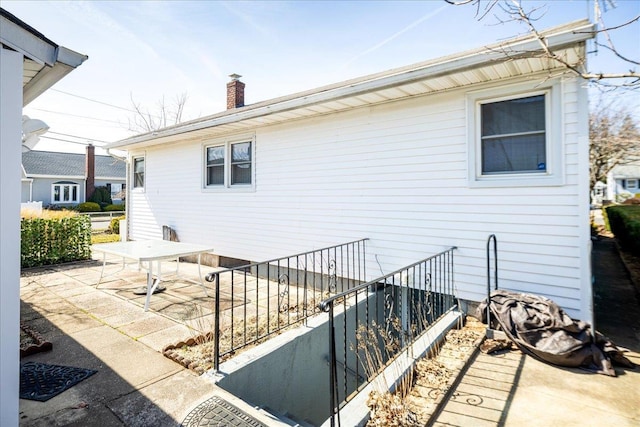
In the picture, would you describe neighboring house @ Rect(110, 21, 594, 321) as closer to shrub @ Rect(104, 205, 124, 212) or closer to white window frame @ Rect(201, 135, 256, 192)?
white window frame @ Rect(201, 135, 256, 192)

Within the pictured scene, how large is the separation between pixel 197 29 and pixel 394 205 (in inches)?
294

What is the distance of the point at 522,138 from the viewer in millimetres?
4281

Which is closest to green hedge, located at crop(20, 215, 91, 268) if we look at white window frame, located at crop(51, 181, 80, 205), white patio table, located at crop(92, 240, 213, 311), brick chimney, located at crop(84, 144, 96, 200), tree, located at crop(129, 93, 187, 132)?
white patio table, located at crop(92, 240, 213, 311)

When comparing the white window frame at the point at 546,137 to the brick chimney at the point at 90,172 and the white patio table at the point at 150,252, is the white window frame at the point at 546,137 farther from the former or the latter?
the brick chimney at the point at 90,172

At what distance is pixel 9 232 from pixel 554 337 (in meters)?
4.67

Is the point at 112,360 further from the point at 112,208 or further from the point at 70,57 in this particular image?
the point at 112,208

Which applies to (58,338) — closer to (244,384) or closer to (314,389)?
(244,384)

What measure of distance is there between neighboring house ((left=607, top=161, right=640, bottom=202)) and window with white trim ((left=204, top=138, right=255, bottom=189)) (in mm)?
38320

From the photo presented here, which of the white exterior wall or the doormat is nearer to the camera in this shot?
the doormat

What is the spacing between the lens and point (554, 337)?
11.0 ft

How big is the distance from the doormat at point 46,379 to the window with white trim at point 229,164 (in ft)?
15.8

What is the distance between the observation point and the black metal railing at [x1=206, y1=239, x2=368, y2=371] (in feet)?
12.2

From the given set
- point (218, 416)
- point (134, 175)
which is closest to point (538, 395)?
point (218, 416)

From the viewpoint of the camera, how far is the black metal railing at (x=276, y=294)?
371 centimetres
